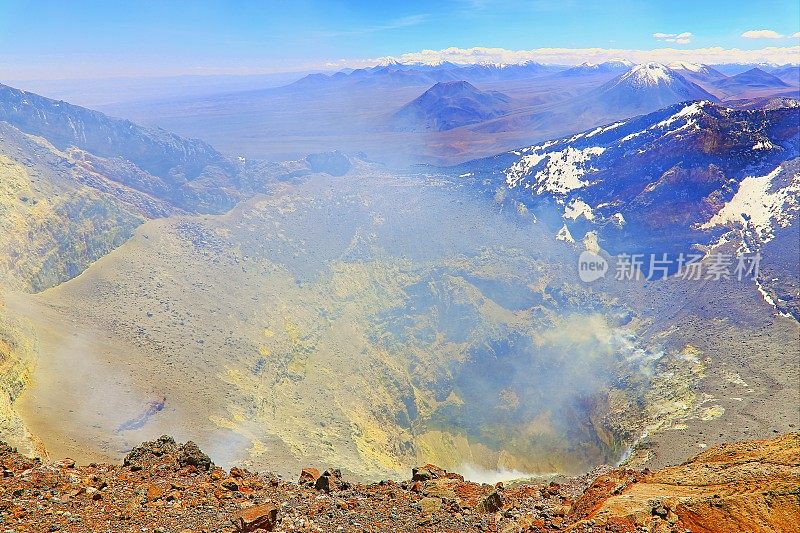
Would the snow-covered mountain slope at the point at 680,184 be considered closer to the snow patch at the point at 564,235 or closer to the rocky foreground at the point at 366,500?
the snow patch at the point at 564,235

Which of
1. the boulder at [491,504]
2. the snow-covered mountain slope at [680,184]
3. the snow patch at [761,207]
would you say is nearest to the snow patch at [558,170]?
the snow-covered mountain slope at [680,184]

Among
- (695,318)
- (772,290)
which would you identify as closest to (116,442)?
(695,318)

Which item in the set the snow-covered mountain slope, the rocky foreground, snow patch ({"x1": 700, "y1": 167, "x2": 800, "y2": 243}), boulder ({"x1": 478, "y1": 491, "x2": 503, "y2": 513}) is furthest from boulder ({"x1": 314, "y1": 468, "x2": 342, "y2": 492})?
snow patch ({"x1": 700, "y1": 167, "x2": 800, "y2": 243})

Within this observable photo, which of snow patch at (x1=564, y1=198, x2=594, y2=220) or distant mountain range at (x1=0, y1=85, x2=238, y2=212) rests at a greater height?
distant mountain range at (x1=0, y1=85, x2=238, y2=212)

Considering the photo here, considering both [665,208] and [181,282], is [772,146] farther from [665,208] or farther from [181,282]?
[181,282]

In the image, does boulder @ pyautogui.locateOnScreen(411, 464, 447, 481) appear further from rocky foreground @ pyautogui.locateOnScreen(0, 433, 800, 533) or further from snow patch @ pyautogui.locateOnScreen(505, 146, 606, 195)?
snow patch @ pyautogui.locateOnScreen(505, 146, 606, 195)

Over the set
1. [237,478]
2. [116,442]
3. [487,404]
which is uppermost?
[237,478]
